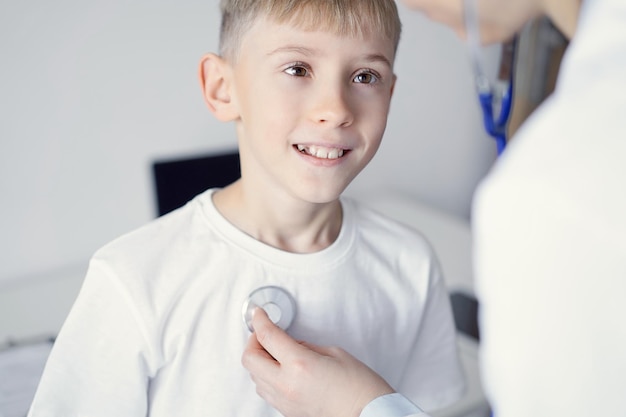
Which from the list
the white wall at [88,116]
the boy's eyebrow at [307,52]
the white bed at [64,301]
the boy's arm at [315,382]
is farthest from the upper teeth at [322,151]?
the white wall at [88,116]

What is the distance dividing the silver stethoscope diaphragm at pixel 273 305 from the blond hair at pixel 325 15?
31cm

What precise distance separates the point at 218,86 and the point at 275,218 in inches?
7.5

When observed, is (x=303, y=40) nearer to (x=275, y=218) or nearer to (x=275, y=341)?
(x=275, y=218)

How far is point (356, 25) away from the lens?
2.76 feet

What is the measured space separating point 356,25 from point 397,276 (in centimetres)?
36

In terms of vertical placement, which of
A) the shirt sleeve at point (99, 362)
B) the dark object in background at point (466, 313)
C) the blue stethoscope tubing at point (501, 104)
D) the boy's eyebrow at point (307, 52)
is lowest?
the dark object in background at point (466, 313)

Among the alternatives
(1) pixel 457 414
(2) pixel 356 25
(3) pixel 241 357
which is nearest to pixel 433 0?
(2) pixel 356 25

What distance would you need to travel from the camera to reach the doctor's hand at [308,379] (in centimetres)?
77

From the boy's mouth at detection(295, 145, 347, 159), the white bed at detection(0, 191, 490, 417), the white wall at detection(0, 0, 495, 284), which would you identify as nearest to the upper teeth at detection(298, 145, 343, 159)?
the boy's mouth at detection(295, 145, 347, 159)

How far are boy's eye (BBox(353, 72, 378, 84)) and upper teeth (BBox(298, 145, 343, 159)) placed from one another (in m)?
0.09

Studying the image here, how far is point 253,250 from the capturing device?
899 millimetres

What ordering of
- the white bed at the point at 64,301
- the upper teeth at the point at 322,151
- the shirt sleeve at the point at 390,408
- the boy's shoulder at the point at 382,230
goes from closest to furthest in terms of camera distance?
the shirt sleeve at the point at 390,408, the upper teeth at the point at 322,151, the boy's shoulder at the point at 382,230, the white bed at the point at 64,301

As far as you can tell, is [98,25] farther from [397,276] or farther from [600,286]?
[600,286]

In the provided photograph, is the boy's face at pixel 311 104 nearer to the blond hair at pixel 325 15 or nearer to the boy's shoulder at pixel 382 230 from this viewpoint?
the blond hair at pixel 325 15
